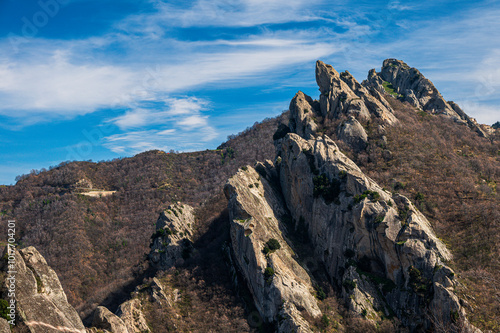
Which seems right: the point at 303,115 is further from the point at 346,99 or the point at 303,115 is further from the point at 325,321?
the point at 325,321

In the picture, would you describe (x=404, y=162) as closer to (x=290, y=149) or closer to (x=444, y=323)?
(x=290, y=149)

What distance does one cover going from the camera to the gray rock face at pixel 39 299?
26406 millimetres

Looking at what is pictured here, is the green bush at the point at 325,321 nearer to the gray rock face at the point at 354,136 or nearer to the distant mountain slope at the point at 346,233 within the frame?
the distant mountain slope at the point at 346,233

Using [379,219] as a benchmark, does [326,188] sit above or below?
above

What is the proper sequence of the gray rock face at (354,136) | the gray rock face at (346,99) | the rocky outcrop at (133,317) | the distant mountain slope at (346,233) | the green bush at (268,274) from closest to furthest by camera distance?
1. the rocky outcrop at (133,317)
2. the distant mountain slope at (346,233)
3. the green bush at (268,274)
4. the gray rock face at (354,136)
5. the gray rock face at (346,99)

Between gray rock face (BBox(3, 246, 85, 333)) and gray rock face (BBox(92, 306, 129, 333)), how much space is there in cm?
1034

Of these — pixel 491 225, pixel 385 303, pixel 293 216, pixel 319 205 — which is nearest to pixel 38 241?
pixel 293 216

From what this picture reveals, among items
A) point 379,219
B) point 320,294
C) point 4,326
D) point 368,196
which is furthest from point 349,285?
point 4,326

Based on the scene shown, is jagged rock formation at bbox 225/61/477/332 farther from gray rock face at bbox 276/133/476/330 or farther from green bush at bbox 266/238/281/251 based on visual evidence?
green bush at bbox 266/238/281/251

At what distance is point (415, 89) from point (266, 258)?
356 feet

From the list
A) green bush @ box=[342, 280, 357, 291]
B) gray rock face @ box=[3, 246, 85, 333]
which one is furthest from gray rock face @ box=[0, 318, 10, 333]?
green bush @ box=[342, 280, 357, 291]

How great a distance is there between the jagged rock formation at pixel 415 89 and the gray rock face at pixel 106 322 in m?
100

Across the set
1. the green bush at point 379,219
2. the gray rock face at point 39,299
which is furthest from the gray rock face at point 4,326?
the green bush at point 379,219

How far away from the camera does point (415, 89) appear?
401ft
